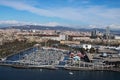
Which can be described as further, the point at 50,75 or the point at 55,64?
the point at 55,64

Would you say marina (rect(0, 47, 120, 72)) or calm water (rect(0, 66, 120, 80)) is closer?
calm water (rect(0, 66, 120, 80))

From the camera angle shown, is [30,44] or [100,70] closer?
[100,70]

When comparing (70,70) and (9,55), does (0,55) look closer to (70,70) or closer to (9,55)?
(9,55)

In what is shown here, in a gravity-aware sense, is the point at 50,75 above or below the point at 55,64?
below

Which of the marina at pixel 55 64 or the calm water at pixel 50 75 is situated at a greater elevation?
the marina at pixel 55 64

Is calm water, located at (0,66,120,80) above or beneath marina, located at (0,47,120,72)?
beneath

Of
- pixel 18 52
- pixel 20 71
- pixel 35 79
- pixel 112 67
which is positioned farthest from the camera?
pixel 18 52

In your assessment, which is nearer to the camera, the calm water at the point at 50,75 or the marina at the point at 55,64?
the calm water at the point at 50,75

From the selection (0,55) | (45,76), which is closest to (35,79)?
(45,76)
